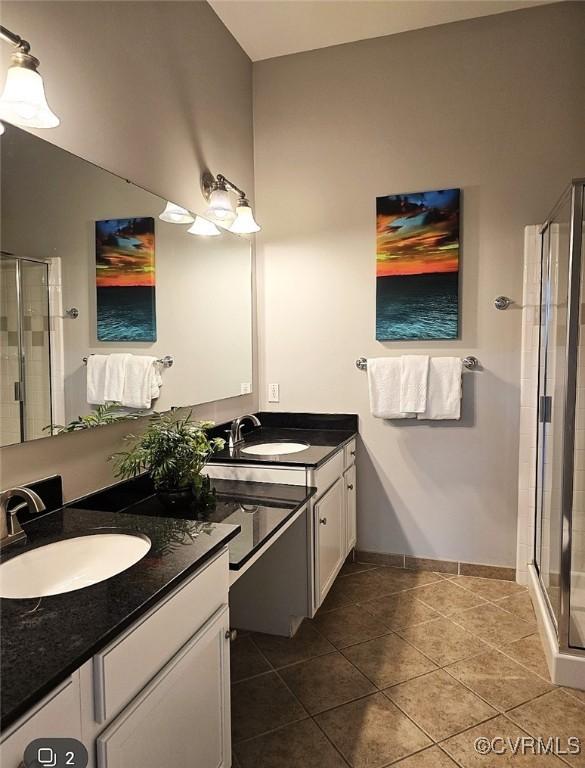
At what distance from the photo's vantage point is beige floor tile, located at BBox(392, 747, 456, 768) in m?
1.59

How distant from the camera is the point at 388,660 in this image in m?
2.12

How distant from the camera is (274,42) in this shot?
9.41 ft

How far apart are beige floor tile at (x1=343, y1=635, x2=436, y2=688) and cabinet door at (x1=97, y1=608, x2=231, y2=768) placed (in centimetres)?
81

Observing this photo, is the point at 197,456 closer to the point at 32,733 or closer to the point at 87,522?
the point at 87,522

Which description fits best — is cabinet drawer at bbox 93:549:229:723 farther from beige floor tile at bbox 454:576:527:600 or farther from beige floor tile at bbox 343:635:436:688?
beige floor tile at bbox 454:576:527:600

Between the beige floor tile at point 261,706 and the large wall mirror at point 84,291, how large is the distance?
110cm

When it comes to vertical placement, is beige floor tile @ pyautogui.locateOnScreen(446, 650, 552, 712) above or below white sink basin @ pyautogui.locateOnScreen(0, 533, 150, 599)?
below

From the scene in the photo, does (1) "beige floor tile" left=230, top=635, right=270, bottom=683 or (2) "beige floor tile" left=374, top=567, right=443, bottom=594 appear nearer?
(1) "beige floor tile" left=230, top=635, right=270, bottom=683

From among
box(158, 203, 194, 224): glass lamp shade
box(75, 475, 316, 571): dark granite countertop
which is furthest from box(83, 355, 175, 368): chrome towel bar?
box(158, 203, 194, 224): glass lamp shade

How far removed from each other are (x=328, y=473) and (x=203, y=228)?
129cm

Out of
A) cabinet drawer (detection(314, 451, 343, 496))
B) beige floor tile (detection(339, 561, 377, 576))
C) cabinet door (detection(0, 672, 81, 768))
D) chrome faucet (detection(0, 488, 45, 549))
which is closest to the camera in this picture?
cabinet door (detection(0, 672, 81, 768))

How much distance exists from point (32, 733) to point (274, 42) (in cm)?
317

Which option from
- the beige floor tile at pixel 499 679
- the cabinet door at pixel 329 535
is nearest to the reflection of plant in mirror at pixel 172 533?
the cabinet door at pixel 329 535

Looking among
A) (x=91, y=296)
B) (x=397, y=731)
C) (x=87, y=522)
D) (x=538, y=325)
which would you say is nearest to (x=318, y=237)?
(x=538, y=325)
